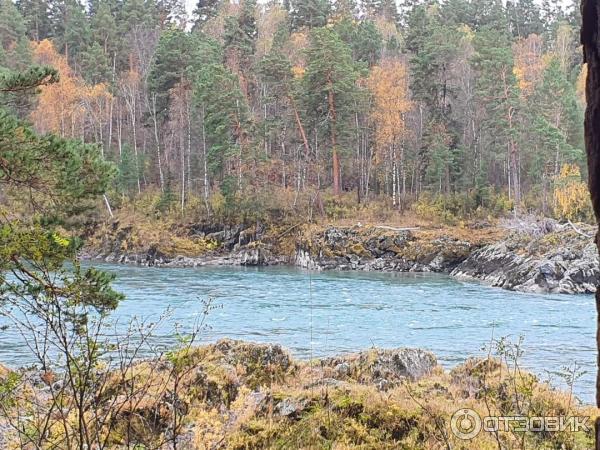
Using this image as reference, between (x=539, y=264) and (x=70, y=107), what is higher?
(x=70, y=107)

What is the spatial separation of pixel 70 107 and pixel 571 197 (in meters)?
33.6

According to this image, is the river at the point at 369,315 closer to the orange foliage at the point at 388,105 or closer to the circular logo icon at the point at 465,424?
the circular logo icon at the point at 465,424

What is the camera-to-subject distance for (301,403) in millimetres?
6879

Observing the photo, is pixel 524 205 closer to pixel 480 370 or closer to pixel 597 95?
pixel 480 370

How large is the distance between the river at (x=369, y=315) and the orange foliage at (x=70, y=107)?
70.0ft

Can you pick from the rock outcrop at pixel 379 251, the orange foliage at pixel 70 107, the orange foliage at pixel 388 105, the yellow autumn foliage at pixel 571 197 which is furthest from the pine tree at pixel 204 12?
the yellow autumn foliage at pixel 571 197

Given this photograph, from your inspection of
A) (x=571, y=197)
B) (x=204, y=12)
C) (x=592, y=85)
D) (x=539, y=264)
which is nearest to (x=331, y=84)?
(x=571, y=197)

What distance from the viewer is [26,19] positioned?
6162cm

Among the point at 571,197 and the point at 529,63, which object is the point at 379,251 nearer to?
the point at 571,197

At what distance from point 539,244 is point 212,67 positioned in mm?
21841

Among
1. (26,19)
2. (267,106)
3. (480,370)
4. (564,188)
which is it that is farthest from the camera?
(26,19)

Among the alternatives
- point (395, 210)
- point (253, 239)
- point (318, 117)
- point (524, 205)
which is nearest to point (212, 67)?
point (318, 117)

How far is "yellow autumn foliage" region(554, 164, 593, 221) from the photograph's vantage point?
114ft

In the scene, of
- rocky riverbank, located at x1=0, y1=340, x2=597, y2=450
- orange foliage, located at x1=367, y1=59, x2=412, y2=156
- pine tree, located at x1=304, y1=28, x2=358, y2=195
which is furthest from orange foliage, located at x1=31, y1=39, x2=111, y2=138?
rocky riverbank, located at x1=0, y1=340, x2=597, y2=450
